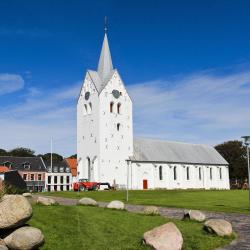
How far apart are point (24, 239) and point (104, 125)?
6021 cm

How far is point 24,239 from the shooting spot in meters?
11.5

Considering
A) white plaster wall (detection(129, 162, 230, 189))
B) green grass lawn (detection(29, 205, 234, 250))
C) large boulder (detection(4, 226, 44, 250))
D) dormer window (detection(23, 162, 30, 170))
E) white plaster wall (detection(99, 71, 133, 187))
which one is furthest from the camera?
dormer window (detection(23, 162, 30, 170))

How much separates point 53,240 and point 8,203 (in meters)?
2.11

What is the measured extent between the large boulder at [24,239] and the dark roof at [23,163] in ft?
237

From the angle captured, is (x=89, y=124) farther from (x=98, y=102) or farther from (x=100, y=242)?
(x=100, y=242)

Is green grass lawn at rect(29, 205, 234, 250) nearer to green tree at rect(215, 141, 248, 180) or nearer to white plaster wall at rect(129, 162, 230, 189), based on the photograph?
white plaster wall at rect(129, 162, 230, 189)

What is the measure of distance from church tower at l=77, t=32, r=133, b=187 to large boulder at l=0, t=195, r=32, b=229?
56534 mm

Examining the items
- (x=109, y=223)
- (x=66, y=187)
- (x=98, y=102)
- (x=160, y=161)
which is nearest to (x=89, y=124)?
(x=98, y=102)

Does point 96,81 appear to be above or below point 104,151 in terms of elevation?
above

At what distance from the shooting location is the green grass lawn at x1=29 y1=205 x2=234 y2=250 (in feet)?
41.6

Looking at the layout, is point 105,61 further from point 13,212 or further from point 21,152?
point 13,212

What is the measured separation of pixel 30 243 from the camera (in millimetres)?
11531

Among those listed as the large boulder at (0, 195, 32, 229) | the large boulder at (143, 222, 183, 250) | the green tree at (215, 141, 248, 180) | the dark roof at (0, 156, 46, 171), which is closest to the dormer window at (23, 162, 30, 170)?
the dark roof at (0, 156, 46, 171)

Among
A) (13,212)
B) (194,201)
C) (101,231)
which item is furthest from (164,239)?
(194,201)
